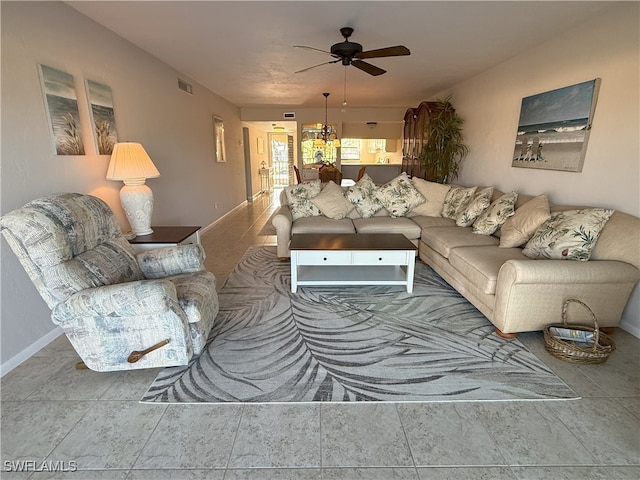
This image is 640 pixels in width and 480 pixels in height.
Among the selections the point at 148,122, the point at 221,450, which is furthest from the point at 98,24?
the point at 221,450

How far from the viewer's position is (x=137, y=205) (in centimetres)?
296

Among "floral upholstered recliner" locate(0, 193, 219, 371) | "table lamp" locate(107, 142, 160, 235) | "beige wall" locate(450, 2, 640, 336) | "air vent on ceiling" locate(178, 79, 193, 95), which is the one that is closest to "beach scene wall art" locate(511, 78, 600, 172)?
"beige wall" locate(450, 2, 640, 336)

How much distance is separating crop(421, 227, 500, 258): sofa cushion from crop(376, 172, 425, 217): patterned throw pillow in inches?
26.2

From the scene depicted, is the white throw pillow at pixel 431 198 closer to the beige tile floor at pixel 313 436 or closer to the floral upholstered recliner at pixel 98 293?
the beige tile floor at pixel 313 436

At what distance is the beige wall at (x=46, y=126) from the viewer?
2.12 meters

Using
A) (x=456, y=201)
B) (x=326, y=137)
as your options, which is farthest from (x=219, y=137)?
(x=456, y=201)

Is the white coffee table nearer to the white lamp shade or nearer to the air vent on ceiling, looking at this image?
the white lamp shade

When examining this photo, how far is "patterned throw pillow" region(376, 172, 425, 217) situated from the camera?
4.42 meters

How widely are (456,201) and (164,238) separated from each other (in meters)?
3.49

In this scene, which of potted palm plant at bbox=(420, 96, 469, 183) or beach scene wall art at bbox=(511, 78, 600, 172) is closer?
beach scene wall art at bbox=(511, 78, 600, 172)

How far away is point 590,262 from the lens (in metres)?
2.28

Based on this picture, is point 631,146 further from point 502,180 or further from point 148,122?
point 148,122

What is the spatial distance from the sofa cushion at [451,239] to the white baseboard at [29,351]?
3.41 m

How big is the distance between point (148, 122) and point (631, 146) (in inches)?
183
